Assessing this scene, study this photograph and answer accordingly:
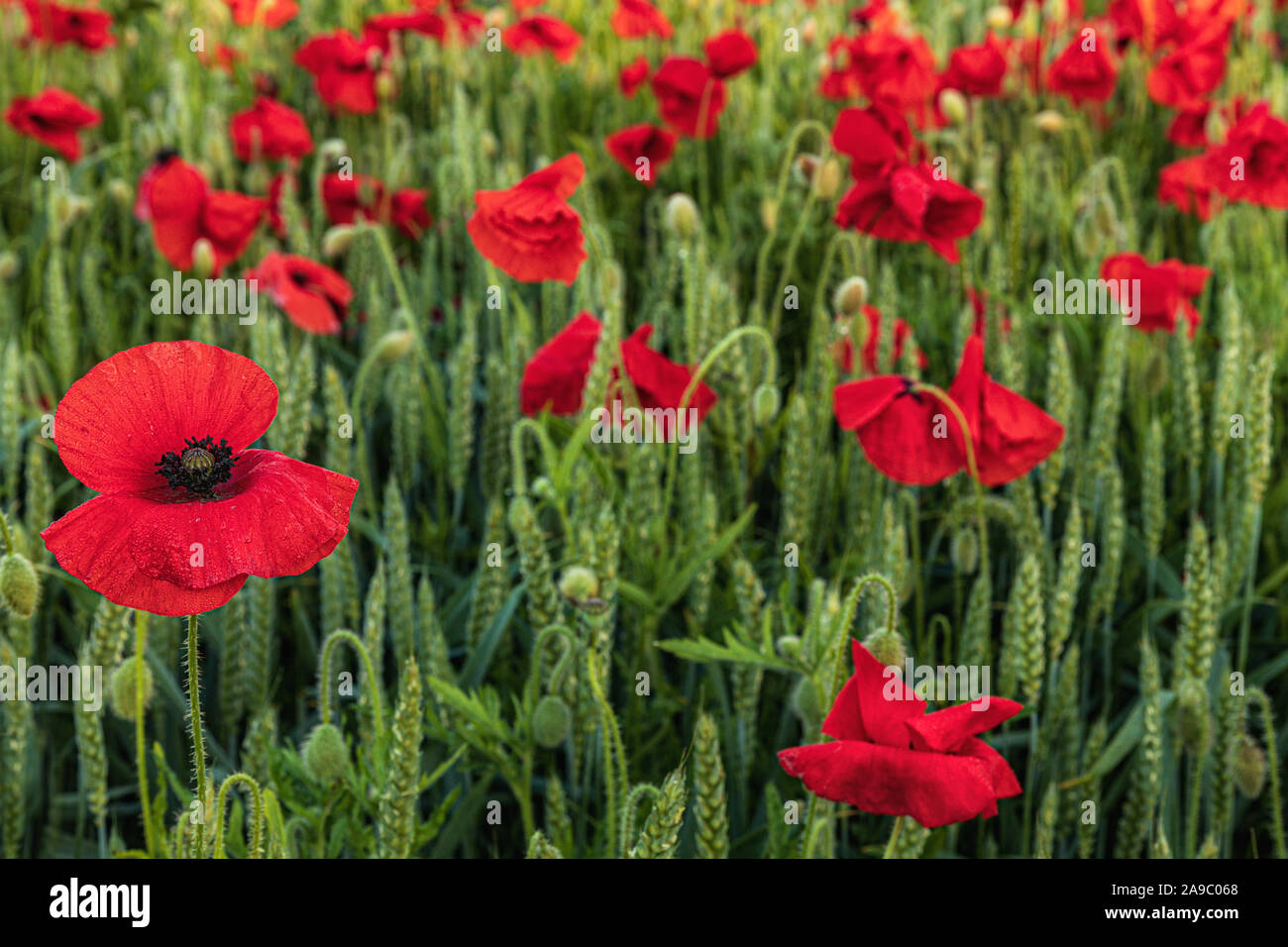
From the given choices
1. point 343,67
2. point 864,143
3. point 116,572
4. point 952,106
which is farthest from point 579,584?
point 343,67

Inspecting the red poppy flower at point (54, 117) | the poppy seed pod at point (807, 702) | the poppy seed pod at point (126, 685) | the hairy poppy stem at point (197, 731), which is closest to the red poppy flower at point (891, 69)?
the poppy seed pod at point (807, 702)

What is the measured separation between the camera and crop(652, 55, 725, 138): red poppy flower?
201cm

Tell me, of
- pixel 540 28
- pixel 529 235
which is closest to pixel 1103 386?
pixel 529 235

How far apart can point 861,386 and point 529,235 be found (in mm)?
338

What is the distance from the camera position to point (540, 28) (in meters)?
2.26

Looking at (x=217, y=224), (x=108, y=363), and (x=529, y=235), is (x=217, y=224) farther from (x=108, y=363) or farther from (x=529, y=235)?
(x=108, y=363)

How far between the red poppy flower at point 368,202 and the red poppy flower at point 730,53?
0.50 m

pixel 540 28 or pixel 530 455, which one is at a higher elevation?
pixel 540 28

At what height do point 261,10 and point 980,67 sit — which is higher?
point 261,10

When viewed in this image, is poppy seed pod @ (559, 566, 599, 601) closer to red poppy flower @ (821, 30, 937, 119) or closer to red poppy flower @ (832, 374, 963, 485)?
red poppy flower @ (832, 374, 963, 485)

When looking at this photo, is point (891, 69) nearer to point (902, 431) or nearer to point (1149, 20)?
point (1149, 20)

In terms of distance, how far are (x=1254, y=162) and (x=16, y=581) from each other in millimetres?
1625

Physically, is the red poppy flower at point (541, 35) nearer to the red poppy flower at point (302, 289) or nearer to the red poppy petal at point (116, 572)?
the red poppy flower at point (302, 289)

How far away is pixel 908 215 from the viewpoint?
4.48ft
